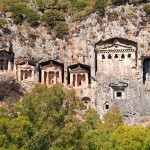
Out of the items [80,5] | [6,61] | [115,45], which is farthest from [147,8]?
[6,61]

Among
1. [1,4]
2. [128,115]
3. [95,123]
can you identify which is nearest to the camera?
[95,123]

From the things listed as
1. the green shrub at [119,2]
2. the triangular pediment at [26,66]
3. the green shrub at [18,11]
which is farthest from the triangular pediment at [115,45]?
the green shrub at [18,11]

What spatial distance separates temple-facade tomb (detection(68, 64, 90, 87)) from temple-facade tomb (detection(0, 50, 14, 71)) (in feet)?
22.3

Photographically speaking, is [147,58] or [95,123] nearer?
[95,123]

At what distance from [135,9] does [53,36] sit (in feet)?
32.5

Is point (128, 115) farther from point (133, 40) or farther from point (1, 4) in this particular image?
point (1, 4)

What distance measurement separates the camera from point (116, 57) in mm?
50875

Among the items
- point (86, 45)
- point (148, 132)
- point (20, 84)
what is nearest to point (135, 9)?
point (86, 45)

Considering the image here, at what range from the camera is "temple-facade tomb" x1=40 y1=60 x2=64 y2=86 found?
2056 inches

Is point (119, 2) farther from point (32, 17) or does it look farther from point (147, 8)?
point (32, 17)

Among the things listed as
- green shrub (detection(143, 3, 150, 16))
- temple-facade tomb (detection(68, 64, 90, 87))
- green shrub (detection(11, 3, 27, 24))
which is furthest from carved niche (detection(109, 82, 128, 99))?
green shrub (detection(11, 3, 27, 24))

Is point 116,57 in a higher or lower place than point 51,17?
lower

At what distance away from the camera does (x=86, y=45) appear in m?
51.3

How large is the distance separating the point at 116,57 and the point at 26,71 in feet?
34.3
